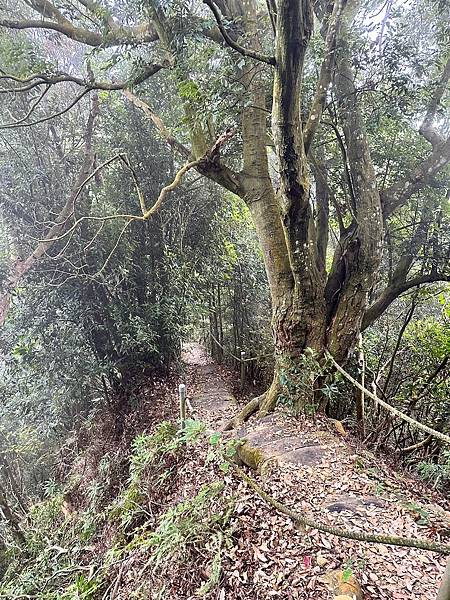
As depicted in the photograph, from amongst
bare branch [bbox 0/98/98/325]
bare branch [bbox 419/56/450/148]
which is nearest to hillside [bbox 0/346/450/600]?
bare branch [bbox 0/98/98/325]

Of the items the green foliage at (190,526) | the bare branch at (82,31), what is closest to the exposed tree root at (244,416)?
the green foliage at (190,526)

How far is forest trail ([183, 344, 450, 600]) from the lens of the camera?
216 centimetres

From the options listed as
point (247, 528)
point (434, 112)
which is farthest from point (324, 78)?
point (247, 528)

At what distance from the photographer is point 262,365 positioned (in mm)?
7645

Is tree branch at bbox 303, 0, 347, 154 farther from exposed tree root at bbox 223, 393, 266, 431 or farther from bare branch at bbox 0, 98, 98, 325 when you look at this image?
bare branch at bbox 0, 98, 98, 325

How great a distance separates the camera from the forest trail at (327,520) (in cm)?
216

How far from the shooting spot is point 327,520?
8.75ft

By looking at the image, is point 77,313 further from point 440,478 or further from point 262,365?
point 440,478

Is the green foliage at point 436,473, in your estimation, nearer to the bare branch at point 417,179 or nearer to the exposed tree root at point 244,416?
the exposed tree root at point 244,416

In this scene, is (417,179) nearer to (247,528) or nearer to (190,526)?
(247,528)

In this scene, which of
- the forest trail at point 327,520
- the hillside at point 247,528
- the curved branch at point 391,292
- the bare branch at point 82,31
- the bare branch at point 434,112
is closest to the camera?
the forest trail at point 327,520

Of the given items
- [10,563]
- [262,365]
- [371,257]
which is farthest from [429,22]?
[10,563]

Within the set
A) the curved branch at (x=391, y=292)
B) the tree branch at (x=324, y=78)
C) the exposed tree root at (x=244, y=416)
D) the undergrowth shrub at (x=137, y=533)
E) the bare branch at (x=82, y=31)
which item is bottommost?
the undergrowth shrub at (x=137, y=533)

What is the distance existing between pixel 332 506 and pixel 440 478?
5.84ft
